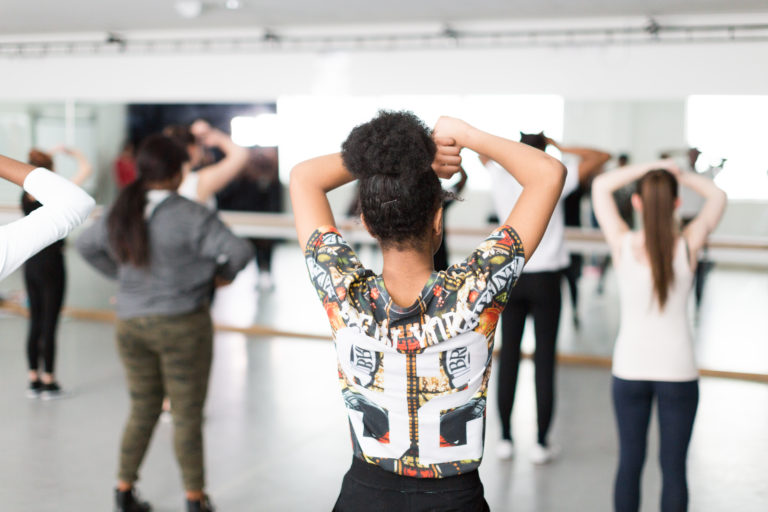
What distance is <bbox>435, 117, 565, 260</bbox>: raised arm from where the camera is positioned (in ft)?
4.33

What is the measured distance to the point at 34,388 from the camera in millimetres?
4527

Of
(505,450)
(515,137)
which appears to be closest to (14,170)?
(505,450)

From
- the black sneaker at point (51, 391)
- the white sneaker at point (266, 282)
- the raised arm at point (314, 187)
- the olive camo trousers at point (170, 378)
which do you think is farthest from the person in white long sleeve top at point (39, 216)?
the white sneaker at point (266, 282)

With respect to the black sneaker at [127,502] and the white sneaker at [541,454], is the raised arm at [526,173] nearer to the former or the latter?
the black sneaker at [127,502]

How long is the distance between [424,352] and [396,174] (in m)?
0.32

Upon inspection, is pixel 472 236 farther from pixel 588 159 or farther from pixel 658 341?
pixel 658 341

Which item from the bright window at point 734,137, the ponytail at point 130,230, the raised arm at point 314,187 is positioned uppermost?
the bright window at point 734,137

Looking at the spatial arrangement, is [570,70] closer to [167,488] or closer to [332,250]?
[167,488]

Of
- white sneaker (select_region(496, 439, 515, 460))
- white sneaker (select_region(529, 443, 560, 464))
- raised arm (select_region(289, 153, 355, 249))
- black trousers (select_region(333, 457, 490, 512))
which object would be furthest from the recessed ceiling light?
black trousers (select_region(333, 457, 490, 512))

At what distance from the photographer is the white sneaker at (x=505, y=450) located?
3.58m

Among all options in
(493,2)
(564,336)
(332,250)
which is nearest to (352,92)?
(493,2)

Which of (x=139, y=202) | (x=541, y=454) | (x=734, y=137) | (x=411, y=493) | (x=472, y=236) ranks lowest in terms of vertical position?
(x=541, y=454)

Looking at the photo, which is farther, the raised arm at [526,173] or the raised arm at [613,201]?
the raised arm at [613,201]

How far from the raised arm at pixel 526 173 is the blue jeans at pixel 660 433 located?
1.26 m
